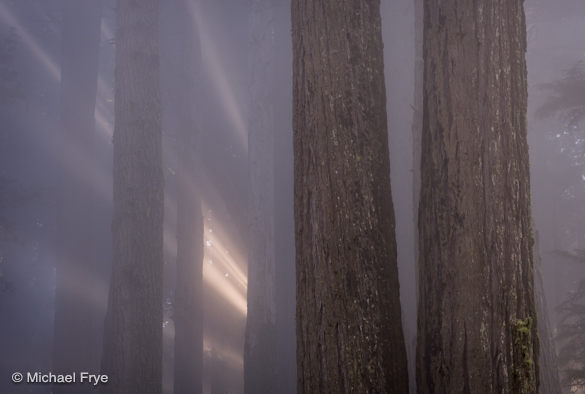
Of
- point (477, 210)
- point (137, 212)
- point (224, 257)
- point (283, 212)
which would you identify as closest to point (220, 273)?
point (224, 257)

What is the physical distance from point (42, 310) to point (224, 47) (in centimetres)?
1752

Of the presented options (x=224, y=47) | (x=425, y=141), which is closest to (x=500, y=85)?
(x=425, y=141)

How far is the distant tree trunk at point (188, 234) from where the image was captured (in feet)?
30.5

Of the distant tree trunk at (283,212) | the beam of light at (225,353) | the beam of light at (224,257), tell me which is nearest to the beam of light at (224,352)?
the beam of light at (225,353)

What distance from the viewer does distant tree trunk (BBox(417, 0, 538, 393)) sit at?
7.52 ft

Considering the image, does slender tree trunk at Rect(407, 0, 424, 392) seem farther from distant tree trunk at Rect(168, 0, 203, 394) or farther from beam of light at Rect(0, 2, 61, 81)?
beam of light at Rect(0, 2, 61, 81)

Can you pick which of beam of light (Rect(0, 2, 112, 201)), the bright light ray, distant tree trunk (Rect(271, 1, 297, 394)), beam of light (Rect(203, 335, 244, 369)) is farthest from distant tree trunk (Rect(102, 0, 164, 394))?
the bright light ray

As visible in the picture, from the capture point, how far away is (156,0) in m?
6.54

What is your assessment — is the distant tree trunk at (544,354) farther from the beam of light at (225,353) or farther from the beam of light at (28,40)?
the beam of light at (28,40)

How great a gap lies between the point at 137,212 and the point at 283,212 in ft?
11.1

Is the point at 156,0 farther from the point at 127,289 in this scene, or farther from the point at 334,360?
the point at 334,360

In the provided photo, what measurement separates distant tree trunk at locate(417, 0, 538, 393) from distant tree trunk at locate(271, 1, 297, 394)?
5970mm

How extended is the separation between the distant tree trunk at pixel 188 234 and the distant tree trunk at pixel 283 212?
6.14 feet

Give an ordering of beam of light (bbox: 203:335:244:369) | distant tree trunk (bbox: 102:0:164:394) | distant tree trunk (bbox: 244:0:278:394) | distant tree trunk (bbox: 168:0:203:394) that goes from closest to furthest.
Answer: distant tree trunk (bbox: 102:0:164:394) → distant tree trunk (bbox: 244:0:278:394) → distant tree trunk (bbox: 168:0:203:394) → beam of light (bbox: 203:335:244:369)
